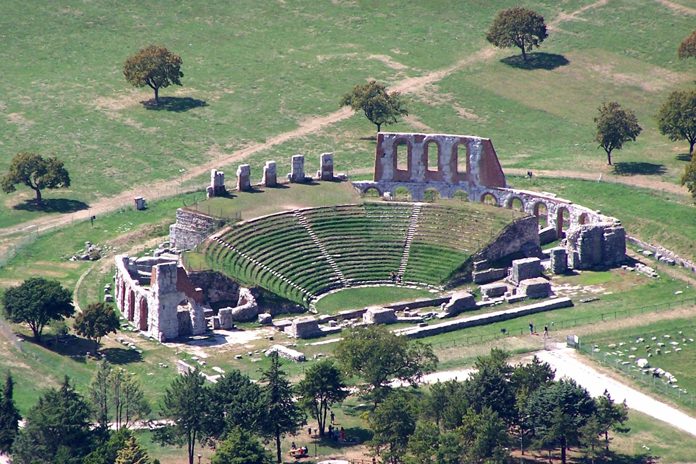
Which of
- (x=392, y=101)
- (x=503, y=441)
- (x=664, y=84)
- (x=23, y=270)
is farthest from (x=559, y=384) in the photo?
(x=664, y=84)

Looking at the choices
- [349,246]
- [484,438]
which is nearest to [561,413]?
[484,438]

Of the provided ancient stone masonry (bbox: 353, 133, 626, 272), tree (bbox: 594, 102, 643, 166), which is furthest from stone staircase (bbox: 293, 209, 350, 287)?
tree (bbox: 594, 102, 643, 166)

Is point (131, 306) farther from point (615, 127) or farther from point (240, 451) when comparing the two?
point (615, 127)

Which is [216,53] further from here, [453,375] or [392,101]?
[453,375]

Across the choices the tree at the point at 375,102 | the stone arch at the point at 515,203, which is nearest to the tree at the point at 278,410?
the stone arch at the point at 515,203

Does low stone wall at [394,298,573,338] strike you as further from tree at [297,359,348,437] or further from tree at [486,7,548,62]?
tree at [486,7,548,62]

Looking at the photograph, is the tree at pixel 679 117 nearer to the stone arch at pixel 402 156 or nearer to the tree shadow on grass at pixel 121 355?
the stone arch at pixel 402 156
